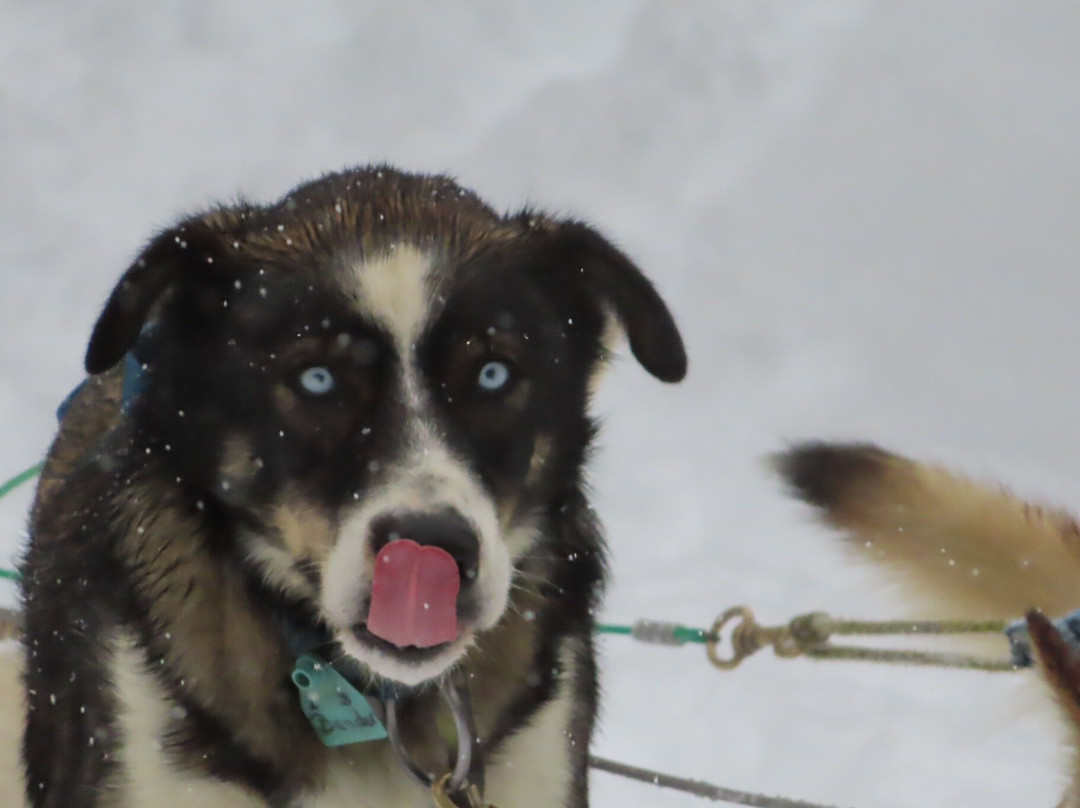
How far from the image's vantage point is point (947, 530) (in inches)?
87.3

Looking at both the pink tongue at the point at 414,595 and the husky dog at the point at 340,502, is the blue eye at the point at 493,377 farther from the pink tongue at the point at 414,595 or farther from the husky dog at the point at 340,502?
the pink tongue at the point at 414,595

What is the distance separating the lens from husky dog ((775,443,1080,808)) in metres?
2.15

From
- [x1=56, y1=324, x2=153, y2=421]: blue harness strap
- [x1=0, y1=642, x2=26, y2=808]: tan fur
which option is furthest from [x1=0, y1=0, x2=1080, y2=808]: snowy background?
[x1=56, y1=324, x2=153, y2=421]: blue harness strap

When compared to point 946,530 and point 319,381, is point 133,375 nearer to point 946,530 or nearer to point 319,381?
point 319,381

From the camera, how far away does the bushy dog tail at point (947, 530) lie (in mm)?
2154

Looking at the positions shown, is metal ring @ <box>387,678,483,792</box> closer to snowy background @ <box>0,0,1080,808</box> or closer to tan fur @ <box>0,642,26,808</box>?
tan fur @ <box>0,642,26,808</box>

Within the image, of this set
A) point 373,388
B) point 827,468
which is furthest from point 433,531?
point 827,468

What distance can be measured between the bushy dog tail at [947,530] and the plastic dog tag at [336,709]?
2.94 feet

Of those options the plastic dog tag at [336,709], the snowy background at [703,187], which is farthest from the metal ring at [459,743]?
the snowy background at [703,187]

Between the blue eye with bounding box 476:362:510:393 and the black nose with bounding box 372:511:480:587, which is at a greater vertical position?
the blue eye with bounding box 476:362:510:393

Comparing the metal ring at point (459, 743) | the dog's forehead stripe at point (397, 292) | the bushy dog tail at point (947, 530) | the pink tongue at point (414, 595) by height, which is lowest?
the metal ring at point (459, 743)

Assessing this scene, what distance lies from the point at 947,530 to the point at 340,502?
3.56ft

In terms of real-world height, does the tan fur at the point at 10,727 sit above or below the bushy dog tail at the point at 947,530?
below

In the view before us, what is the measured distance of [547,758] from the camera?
2.02 metres
